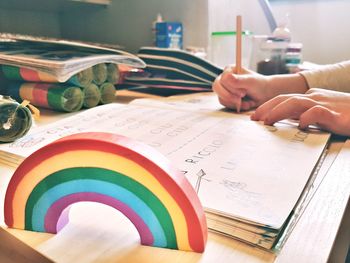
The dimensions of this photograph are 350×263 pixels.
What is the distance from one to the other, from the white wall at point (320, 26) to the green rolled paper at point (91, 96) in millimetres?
838

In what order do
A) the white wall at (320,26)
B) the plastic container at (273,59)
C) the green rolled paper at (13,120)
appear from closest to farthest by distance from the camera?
1. the green rolled paper at (13,120)
2. the plastic container at (273,59)
3. the white wall at (320,26)

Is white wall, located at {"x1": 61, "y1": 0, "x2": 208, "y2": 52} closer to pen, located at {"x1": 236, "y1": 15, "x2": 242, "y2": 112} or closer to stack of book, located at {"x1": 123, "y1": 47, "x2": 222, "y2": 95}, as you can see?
stack of book, located at {"x1": 123, "y1": 47, "x2": 222, "y2": 95}

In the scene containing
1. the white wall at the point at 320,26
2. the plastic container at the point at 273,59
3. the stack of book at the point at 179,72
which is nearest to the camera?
the stack of book at the point at 179,72

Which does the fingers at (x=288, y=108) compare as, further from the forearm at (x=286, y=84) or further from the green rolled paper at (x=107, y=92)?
the green rolled paper at (x=107, y=92)

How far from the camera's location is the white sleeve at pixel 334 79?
0.70 metres

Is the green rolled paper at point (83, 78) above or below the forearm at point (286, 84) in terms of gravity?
above

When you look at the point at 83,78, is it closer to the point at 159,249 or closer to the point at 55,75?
the point at 55,75

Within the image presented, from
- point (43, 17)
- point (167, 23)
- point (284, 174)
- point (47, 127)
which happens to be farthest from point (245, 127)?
point (43, 17)

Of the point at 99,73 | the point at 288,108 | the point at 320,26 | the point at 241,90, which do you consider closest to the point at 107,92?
the point at 99,73

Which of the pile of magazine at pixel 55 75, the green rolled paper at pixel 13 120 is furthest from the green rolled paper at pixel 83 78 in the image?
the green rolled paper at pixel 13 120

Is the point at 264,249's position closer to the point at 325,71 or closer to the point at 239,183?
the point at 239,183

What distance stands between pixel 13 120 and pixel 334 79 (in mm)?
575

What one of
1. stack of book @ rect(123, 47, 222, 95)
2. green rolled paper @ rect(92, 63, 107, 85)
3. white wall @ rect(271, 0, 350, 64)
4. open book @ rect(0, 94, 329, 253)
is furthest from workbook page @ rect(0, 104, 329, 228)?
white wall @ rect(271, 0, 350, 64)

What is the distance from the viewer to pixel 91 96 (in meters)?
0.75
